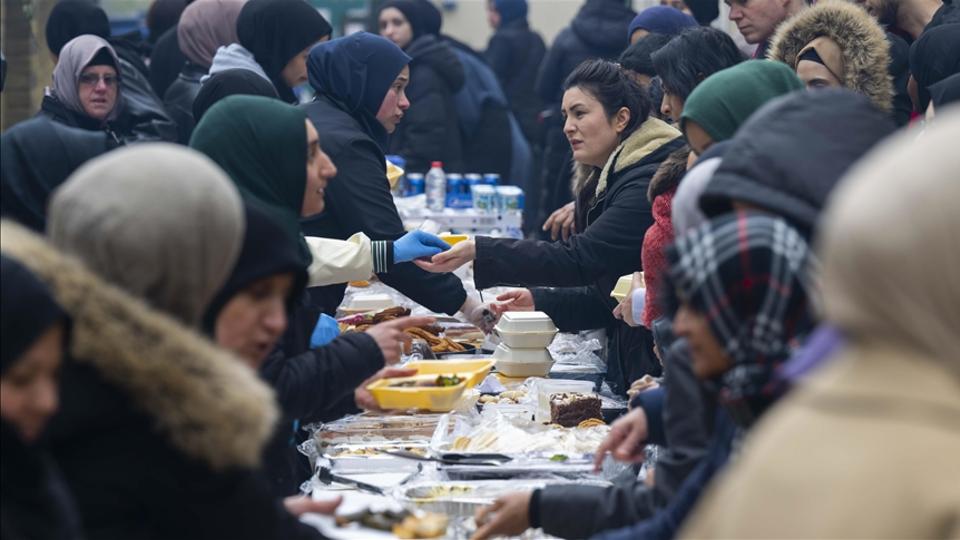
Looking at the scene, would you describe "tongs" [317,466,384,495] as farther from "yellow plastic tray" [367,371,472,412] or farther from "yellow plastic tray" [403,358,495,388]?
"yellow plastic tray" [403,358,495,388]

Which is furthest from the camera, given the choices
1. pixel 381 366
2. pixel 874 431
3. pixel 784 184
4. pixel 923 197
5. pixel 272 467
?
pixel 381 366

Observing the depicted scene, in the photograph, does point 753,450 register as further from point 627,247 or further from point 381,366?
point 627,247

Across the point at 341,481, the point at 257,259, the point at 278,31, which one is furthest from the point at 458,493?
the point at 278,31

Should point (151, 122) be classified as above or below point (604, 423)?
below

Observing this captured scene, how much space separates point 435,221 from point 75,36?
2.70 metres

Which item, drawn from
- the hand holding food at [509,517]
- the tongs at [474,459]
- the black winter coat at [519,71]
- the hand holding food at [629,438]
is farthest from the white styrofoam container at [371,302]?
the black winter coat at [519,71]

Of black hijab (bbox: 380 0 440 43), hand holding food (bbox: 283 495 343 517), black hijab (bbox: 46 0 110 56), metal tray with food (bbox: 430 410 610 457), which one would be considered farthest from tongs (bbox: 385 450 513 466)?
black hijab (bbox: 380 0 440 43)

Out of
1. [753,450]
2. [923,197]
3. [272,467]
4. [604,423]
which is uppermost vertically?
[923,197]

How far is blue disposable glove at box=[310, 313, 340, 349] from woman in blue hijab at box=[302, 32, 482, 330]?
88 centimetres

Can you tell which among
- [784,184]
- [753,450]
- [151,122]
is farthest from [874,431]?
[151,122]

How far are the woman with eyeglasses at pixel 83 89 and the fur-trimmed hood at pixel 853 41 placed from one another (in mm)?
3896

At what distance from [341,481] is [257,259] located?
1.33 metres

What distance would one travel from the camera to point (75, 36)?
8680 mm

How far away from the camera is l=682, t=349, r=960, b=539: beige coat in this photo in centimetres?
171
